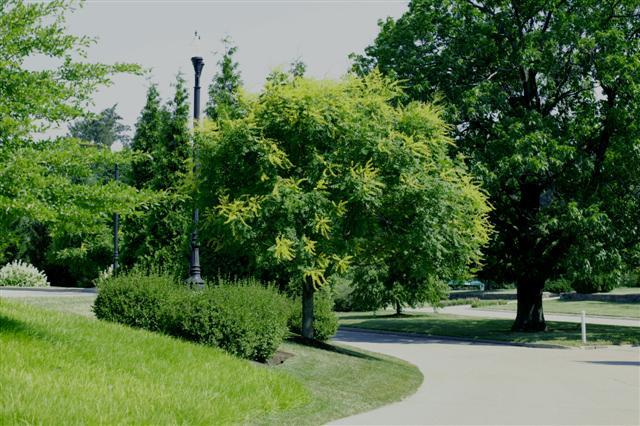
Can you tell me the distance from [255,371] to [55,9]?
22.0 feet

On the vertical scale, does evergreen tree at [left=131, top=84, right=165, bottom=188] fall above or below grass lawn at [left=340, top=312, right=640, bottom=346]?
above

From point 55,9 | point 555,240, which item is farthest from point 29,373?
point 555,240

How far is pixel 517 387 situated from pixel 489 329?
51.4 ft

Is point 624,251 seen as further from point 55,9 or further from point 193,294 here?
point 55,9

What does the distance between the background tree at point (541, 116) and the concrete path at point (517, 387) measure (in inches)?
173

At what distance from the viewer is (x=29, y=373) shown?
28.6ft

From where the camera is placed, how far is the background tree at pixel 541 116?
2359 cm

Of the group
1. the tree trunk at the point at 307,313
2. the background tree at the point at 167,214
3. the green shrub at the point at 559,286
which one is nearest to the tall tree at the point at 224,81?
the background tree at the point at 167,214

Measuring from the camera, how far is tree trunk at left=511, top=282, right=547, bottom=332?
27250 millimetres

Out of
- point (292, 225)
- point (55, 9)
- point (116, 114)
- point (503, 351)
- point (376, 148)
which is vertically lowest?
point (503, 351)

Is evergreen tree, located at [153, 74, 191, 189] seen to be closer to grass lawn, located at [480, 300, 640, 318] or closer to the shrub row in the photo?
the shrub row

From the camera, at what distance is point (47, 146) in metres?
11.3

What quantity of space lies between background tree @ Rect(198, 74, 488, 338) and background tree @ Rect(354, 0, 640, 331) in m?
6.47

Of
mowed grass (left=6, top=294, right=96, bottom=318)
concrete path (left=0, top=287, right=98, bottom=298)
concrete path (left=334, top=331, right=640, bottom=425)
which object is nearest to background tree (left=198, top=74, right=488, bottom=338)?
concrete path (left=334, top=331, right=640, bottom=425)
